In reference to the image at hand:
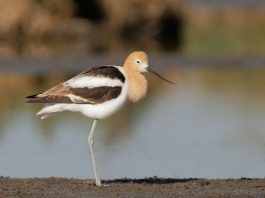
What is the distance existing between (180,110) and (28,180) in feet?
18.3

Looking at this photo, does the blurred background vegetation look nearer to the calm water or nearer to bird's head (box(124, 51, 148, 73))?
the calm water

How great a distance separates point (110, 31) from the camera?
25.5m

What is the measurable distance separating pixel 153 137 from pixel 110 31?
13.5 metres

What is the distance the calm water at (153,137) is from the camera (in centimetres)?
1040

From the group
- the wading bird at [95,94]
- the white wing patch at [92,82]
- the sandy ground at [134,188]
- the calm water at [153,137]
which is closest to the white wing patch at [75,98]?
the wading bird at [95,94]

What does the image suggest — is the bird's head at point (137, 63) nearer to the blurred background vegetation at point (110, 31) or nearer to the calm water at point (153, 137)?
the calm water at point (153, 137)

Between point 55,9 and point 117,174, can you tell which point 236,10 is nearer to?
point 55,9

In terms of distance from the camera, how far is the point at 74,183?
9.03 metres

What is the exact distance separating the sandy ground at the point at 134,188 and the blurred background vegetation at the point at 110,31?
12.7 metres

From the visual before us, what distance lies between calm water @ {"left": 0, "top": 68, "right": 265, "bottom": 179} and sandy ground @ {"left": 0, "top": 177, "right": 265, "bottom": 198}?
80cm

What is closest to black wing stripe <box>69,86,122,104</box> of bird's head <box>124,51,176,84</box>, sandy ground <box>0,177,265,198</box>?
bird's head <box>124,51,176,84</box>

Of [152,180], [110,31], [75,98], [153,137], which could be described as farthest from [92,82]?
[110,31]

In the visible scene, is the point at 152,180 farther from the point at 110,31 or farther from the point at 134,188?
the point at 110,31

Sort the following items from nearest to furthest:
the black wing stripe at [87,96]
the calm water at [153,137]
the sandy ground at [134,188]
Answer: the sandy ground at [134,188] → the black wing stripe at [87,96] → the calm water at [153,137]
